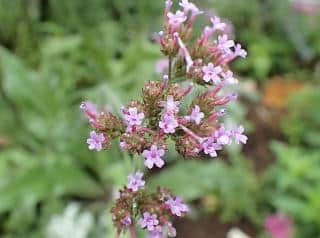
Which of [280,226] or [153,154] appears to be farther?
[280,226]

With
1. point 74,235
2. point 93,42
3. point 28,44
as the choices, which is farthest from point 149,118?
point 28,44

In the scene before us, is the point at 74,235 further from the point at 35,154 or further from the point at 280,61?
the point at 280,61

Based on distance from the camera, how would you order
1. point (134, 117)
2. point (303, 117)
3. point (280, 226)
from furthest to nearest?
point (303, 117), point (280, 226), point (134, 117)

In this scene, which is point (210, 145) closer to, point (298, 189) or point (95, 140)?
point (95, 140)

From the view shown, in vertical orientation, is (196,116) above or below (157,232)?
above

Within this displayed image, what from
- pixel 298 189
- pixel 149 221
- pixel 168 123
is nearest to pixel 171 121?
pixel 168 123

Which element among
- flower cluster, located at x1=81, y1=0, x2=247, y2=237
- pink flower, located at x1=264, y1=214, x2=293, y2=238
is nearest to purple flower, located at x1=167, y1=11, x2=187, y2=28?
flower cluster, located at x1=81, y1=0, x2=247, y2=237

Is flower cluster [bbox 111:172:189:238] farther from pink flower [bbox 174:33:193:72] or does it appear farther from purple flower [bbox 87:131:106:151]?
pink flower [bbox 174:33:193:72]
